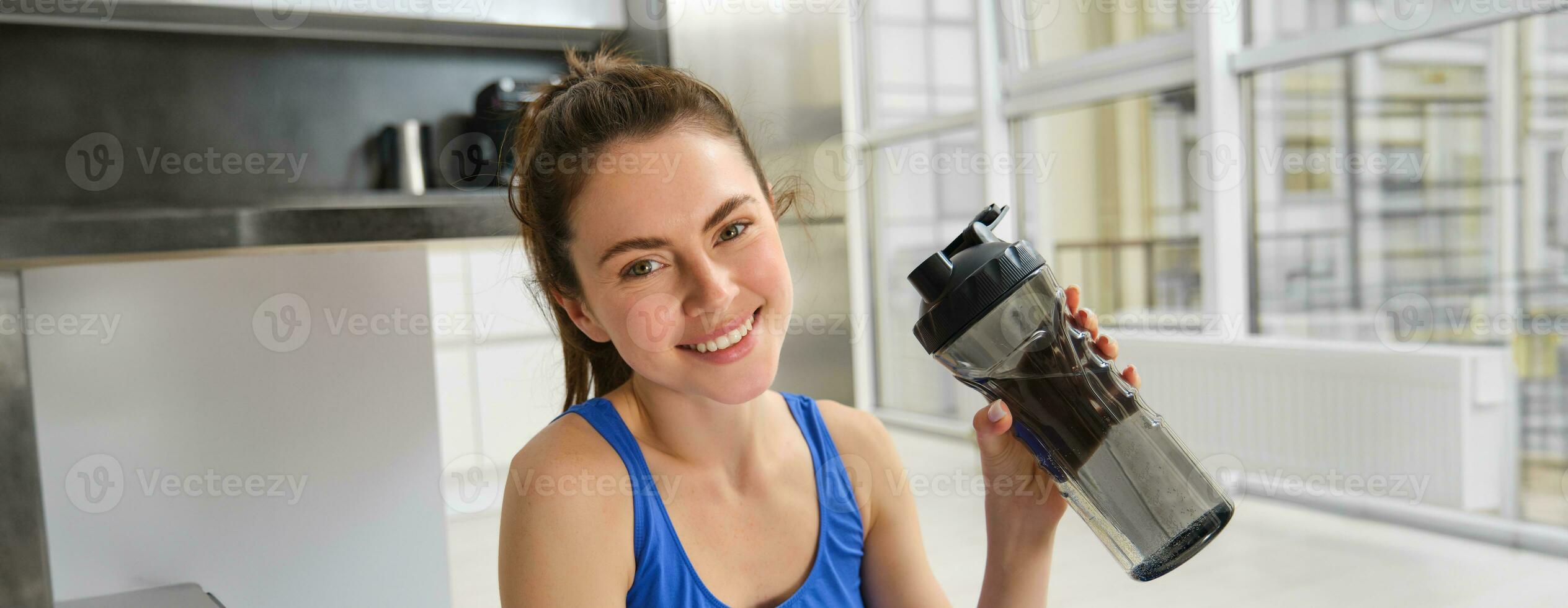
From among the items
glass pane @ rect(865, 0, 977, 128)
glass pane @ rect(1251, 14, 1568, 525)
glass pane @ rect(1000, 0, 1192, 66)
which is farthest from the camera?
glass pane @ rect(865, 0, 977, 128)

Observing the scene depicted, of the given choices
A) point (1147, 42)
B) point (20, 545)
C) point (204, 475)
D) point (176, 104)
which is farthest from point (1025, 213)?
point (20, 545)

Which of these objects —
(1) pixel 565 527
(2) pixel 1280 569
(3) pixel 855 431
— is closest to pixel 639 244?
(1) pixel 565 527

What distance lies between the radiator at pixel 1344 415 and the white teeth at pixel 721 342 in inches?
64.5

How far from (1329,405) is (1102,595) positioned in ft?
2.94

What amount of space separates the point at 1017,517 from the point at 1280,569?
5.94 ft

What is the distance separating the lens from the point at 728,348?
A: 2.59 ft

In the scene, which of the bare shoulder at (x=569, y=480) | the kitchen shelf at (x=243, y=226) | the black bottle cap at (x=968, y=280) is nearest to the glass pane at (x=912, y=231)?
the kitchen shelf at (x=243, y=226)

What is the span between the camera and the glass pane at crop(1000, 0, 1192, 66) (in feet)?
10.00

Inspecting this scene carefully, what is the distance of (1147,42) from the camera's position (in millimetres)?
3070

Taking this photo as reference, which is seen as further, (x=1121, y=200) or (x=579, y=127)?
(x=1121, y=200)

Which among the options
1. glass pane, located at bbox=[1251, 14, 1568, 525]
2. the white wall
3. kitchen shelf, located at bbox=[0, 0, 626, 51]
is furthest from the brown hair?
glass pane, located at bbox=[1251, 14, 1568, 525]

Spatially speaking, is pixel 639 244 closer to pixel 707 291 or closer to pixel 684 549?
pixel 707 291

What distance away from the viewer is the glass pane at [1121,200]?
3.21 m

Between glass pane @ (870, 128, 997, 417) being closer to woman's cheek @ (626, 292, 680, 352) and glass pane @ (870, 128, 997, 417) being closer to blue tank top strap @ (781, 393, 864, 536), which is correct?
blue tank top strap @ (781, 393, 864, 536)
